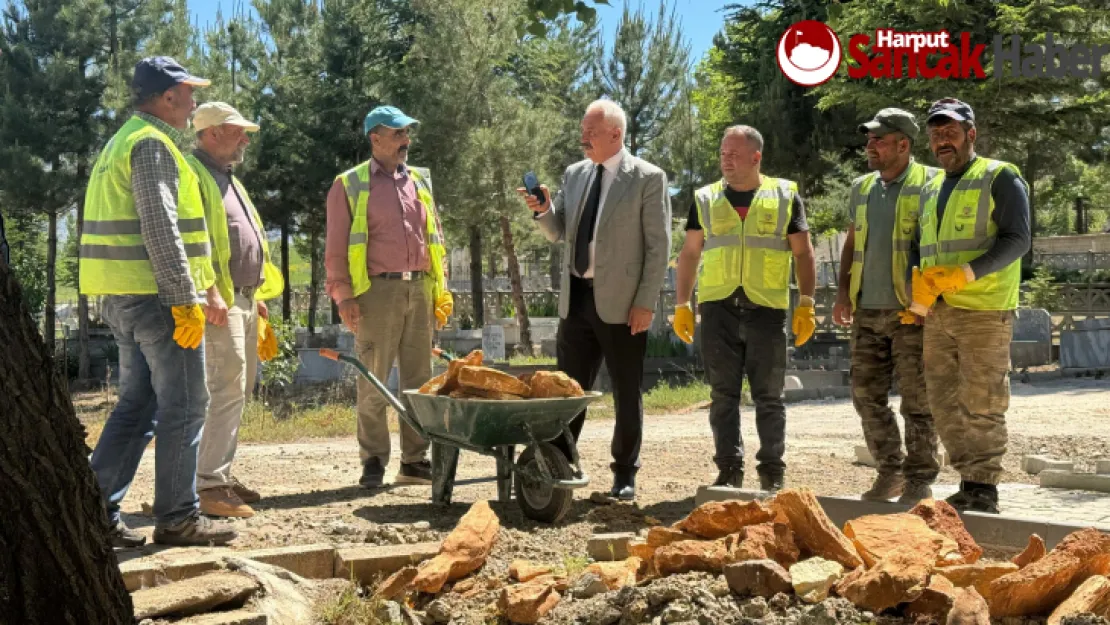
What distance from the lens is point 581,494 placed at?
6.87 m

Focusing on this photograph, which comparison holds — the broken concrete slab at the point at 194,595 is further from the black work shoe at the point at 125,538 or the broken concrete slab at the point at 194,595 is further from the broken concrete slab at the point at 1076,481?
the broken concrete slab at the point at 1076,481

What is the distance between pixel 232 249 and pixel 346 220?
36.5 inches

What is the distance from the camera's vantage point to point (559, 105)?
3312cm

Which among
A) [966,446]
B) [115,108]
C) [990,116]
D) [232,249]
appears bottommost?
[966,446]

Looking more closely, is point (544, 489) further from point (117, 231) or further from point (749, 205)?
point (117, 231)

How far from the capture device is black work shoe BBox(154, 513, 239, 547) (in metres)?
5.13

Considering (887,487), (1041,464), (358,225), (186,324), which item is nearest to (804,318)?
(887,487)

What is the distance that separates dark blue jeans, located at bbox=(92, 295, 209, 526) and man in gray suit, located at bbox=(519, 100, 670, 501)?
1.98 metres

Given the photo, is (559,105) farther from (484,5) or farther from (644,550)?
(644,550)

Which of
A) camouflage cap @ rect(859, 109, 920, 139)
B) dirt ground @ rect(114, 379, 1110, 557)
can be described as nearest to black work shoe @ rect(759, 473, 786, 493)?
dirt ground @ rect(114, 379, 1110, 557)

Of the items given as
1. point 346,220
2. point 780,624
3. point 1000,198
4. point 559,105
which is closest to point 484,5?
point 559,105

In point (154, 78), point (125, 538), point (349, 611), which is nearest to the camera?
point (349, 611)

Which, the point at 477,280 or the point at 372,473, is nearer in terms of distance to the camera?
the point at 372,473

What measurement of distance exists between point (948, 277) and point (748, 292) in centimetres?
126
